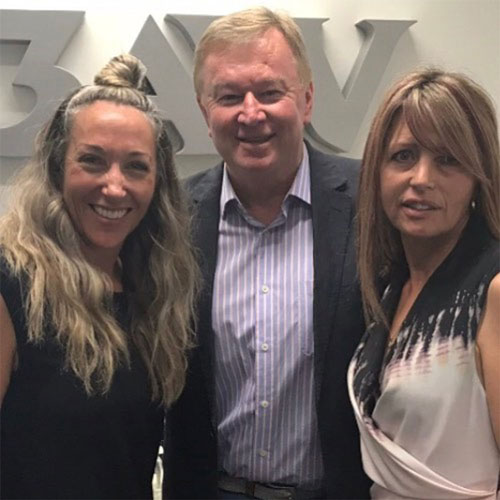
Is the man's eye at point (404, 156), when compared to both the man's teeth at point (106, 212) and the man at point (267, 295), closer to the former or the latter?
the man at point (267, 295)

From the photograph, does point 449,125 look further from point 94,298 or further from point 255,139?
point 94,298

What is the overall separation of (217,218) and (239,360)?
39 centimetres

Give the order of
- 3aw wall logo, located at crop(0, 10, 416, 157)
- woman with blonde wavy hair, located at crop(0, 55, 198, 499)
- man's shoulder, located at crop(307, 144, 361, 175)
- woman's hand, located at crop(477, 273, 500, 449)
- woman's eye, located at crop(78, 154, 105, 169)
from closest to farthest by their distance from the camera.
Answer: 1. woman's hand, located at crop(477, 273, 500, 449)
2. woman with blonde wavy hair, located at crop(0, 55, 198, 499)
3. woman's eye, located at crop(78, 154, 105, 169)
4. man's shoulder, located at crop(307, 144, 361, 175)
5. 3aw wall logo, located at crop(0, 10, 416, 157)

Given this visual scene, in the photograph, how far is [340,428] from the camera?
5.95ft

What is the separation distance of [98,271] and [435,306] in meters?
0.77

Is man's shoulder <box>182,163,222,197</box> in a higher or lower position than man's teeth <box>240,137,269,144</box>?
lower

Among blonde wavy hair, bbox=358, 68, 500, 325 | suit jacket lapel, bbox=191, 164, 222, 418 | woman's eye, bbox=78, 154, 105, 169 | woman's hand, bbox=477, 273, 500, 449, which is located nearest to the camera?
woman's hand, bbox=477, 273, 500, 449

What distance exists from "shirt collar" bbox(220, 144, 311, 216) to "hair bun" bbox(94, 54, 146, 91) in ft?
1.18

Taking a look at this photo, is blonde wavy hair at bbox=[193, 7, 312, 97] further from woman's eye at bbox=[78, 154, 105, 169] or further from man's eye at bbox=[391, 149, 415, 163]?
man's eye at bbox=[391, 149, 415, 163]

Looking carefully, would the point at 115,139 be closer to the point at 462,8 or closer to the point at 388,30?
the point at 388,30

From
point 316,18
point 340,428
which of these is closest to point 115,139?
point 340,428

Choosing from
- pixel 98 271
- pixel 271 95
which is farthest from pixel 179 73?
Answer: pixel 98 271

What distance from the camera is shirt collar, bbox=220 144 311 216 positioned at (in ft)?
6.52

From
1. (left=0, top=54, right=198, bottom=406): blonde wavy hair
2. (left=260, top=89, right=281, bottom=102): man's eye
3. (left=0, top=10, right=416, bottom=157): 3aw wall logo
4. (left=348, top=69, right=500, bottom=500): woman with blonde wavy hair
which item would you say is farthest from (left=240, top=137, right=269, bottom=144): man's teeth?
(left=0, top=10, right=416, bottom=157): 3aw wall logo
